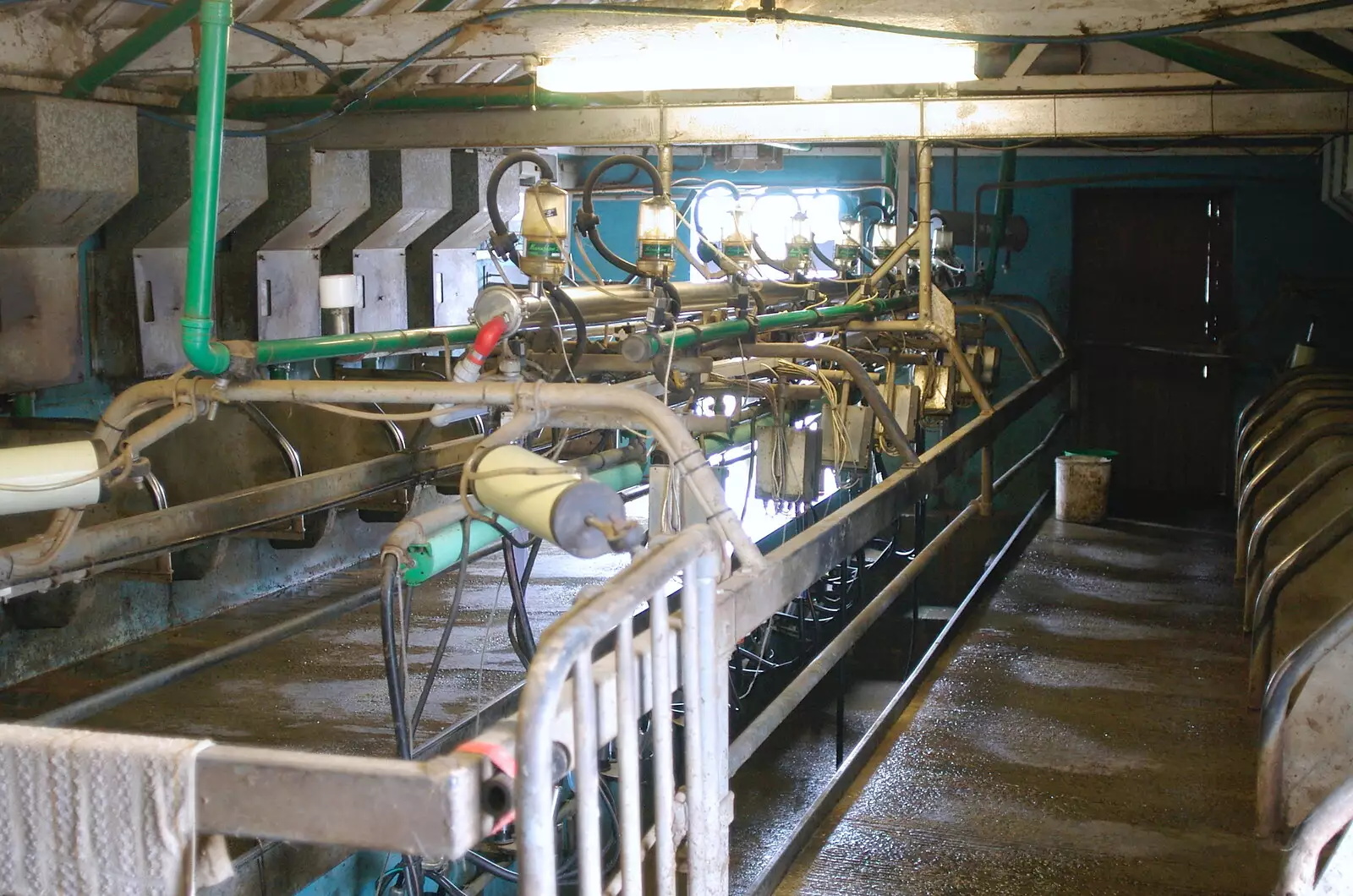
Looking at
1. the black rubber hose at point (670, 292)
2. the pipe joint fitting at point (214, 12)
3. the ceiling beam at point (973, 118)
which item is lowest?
the black rubber hose at point (670, 292)

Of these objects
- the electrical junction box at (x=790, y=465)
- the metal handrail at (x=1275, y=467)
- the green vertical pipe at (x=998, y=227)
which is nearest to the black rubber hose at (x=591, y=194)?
the electrical junction box at (x=790, y=465)

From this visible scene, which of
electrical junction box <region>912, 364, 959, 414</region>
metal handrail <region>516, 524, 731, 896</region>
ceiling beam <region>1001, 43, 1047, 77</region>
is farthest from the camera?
electrical junction box <region>912, 364, 959, 414</region>

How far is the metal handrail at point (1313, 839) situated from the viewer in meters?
1.94

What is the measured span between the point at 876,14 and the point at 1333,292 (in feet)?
22.8

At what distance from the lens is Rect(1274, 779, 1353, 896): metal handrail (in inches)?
76.4

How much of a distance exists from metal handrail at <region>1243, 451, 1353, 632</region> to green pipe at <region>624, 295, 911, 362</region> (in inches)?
73.6

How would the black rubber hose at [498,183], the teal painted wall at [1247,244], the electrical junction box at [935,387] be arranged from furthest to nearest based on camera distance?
the teal painted wall at [1247,244] → the electrical junction box at [935,387] → the black rubber hose at [498,183]

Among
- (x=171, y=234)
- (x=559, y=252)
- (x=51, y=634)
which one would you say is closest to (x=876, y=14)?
(x=559, y=252)

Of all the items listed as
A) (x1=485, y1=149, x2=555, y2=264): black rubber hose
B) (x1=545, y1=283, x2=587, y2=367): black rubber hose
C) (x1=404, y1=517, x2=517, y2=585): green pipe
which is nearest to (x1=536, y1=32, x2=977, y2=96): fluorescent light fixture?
(x1=485, y1=149, x2=555, y2=264): black rubber hose

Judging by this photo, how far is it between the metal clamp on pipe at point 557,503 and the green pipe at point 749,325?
1099 mm

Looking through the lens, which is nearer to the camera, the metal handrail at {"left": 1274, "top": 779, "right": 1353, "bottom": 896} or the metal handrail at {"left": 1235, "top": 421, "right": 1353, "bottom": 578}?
the metal handrail at {"left": 1274, "top": 779, "right": 1353, "bottom": 896}

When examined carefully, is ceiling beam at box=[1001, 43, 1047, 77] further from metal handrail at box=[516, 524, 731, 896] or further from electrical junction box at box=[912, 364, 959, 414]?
metal handrail at box=[516, 524, 731, 896]

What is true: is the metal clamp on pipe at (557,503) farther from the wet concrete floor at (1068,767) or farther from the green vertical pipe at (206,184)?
the wet concrete floor at (1068,767)

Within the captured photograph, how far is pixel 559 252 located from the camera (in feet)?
Answer: 10.9
